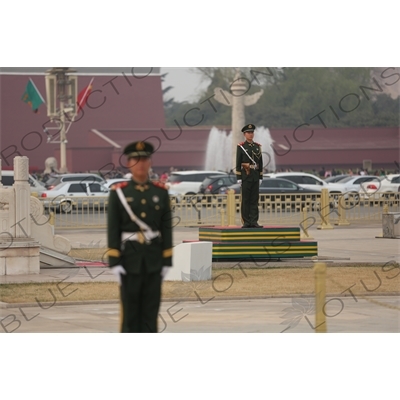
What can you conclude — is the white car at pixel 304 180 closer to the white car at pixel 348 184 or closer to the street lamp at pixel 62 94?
the white car at pixel 348 184

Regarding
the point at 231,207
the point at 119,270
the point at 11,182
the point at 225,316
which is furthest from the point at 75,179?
the point at 119,270

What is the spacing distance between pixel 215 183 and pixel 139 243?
31.7m

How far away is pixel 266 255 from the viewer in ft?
56.7

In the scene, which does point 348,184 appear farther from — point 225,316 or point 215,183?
point 225,316

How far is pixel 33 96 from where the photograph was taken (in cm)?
5978

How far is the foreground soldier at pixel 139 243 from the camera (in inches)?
301

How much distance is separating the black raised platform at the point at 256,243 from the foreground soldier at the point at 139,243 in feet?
30.6

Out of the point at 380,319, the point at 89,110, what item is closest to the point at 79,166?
the point at 89,110

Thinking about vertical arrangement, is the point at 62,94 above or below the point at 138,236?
above

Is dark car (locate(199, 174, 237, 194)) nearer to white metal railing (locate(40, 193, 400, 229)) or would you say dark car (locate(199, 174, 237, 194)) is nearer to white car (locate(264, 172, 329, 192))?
white car (locate(264, 172, 329, 192))

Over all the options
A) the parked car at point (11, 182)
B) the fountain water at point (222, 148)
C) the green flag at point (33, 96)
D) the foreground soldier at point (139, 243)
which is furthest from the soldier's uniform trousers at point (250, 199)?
the green flag at point (33, 96)

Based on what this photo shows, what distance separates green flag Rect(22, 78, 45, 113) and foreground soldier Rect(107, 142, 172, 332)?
52.2 m

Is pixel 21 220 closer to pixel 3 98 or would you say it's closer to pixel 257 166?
pixel 257 166

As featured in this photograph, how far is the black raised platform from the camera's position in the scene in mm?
17094
